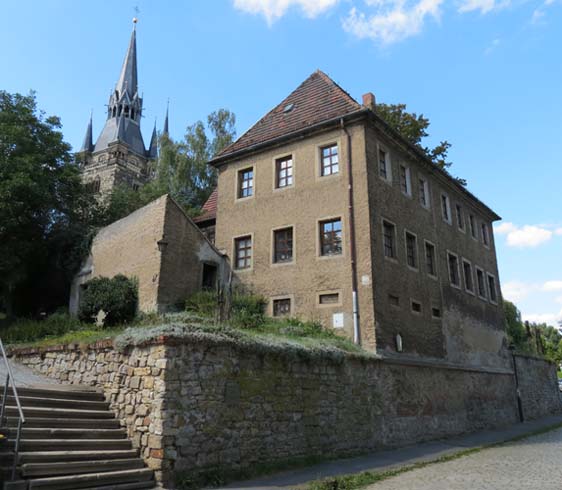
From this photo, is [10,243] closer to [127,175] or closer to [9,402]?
[9,402]

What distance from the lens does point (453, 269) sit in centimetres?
2125

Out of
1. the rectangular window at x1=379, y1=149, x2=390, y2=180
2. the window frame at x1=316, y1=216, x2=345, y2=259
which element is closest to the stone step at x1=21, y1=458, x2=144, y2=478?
the window frame at x1=316, y1=216, x2=345, y2=259

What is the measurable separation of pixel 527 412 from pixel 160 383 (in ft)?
71.0

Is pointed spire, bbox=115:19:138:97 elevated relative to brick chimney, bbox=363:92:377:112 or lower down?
elevated

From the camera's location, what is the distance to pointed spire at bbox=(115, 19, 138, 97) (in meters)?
62.3

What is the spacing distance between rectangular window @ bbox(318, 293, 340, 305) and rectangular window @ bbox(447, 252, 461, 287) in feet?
23.3

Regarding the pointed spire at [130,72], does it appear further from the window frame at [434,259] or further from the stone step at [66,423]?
the stone step at [66,423]

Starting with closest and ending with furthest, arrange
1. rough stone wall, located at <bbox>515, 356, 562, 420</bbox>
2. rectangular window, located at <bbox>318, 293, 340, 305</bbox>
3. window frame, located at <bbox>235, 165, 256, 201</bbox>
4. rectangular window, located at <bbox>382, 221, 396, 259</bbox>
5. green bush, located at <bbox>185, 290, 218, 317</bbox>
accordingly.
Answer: green bush, located at <bbox>185, 290, 218, 317</bbox> → rectangular window, located at <bbox>318, 293, 340, 305</bbox> → rectangular window, located at <bbox>382, 221, 396, 259</bbox> → window frame, located at <bbox>235, 165, 256, 201</bbox> → rough stone wall, located at <bbox>515, 356, 562, 420</bbox>

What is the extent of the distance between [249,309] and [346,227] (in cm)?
427

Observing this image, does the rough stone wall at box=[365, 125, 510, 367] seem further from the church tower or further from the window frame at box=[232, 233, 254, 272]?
the church tower

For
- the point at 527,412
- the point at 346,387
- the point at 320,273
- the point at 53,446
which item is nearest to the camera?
the point at 53,446

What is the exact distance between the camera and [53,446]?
26.6 ft

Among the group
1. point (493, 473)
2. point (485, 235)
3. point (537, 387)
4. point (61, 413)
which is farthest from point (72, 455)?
point (537, 387)

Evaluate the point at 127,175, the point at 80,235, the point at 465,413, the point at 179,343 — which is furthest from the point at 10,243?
the point at 127,175
